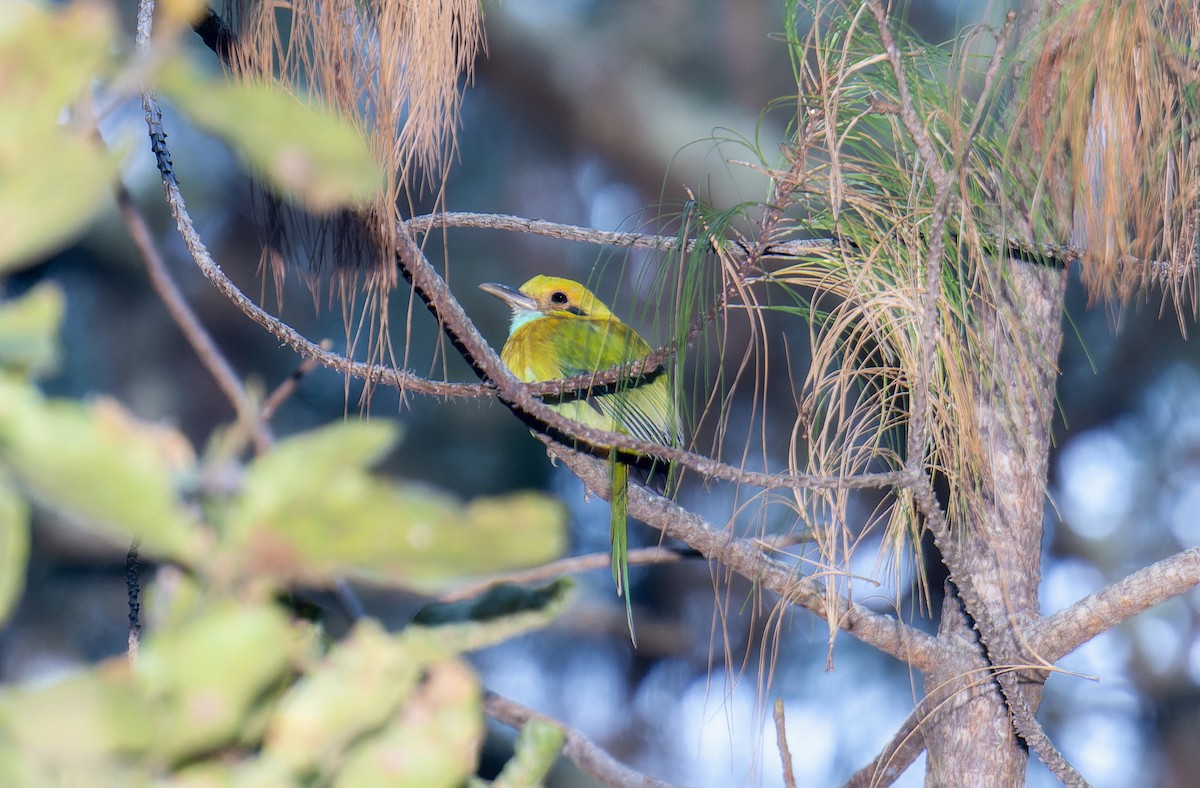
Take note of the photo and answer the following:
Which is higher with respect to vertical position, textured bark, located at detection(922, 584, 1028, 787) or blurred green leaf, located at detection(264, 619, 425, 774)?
blurred green leaf, located at detection(264, 619, 425, 774)

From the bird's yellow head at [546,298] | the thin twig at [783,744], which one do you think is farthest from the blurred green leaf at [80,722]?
the bird's yellow head at [546,298]

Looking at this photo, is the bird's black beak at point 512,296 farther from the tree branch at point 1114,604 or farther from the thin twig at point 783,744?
the thin twig at point 783,744

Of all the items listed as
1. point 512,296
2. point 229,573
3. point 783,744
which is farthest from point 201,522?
point 512,296

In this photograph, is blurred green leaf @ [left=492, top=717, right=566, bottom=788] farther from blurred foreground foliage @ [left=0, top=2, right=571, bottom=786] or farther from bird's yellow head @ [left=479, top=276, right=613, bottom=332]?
bird's yellow head @ [left=479, top=276, right=613, bottom=332]

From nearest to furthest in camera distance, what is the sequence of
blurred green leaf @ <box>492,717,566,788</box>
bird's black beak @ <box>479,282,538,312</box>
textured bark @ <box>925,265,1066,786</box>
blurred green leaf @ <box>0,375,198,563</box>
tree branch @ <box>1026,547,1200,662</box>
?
blurred green leaf @ <box>0,375,198,563</box> < blurred green leaf @ <box>492,717,566,788</box> < tree branch @ <box>1026,547,1200,662</box> < textured bark @ <box>925,265,1066,786</box> < bird's black beak @ <box>479,282,538,312</box>

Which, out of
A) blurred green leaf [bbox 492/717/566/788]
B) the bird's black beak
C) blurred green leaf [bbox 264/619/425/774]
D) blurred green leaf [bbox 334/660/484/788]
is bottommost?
the bird's black beak

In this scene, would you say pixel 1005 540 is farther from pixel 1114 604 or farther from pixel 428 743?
pixel 428 743

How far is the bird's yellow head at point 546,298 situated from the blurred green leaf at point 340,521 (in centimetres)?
152

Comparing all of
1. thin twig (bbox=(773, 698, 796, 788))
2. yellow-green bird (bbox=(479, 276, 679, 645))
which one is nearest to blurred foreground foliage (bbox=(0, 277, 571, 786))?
thin twig (bbox=(773, 698, 796, 788))

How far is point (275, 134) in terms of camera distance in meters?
0.19

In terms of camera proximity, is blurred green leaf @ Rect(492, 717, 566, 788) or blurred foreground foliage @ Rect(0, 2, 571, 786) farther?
blurred green leaf @ Rect(492, 717, 566, 788)

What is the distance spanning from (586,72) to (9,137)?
2246 mm

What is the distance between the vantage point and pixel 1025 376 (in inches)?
38.8

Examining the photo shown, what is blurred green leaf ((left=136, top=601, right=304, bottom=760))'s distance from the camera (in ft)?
0.59
